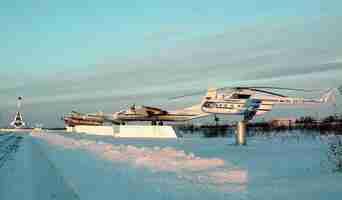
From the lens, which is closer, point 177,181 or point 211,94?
point 177,181

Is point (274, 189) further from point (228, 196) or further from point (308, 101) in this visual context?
point (308, 101)

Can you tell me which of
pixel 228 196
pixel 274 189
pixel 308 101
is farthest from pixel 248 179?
pixel 308 101

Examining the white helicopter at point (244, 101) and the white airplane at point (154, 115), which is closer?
the white helicopter at point (244, 101)

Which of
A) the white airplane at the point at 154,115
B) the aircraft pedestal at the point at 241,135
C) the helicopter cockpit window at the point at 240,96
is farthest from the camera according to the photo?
the white airplane at the point at 154,115

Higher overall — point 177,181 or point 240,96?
point 240,96

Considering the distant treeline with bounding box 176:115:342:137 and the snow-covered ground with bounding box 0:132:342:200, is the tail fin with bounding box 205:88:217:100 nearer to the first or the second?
the distant treeline with bounding box 176:115:342:137

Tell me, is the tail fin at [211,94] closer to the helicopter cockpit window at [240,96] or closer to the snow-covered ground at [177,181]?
the helicopter cockpit window at [240,96]

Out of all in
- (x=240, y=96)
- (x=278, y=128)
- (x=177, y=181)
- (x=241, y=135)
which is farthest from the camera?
(x=278, y=128)

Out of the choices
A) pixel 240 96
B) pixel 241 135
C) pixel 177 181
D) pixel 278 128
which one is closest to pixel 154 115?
pixel 278 128

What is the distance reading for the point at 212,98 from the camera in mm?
43500

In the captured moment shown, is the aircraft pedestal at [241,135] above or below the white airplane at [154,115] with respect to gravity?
below

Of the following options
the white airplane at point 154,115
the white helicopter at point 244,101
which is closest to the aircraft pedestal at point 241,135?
the white helicopter at point 244,101

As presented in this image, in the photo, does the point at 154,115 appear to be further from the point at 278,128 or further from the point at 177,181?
the point at 177,181

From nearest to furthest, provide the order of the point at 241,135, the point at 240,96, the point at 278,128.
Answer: the point at 241,135 < the point at 240,96 < the point at 278,128
